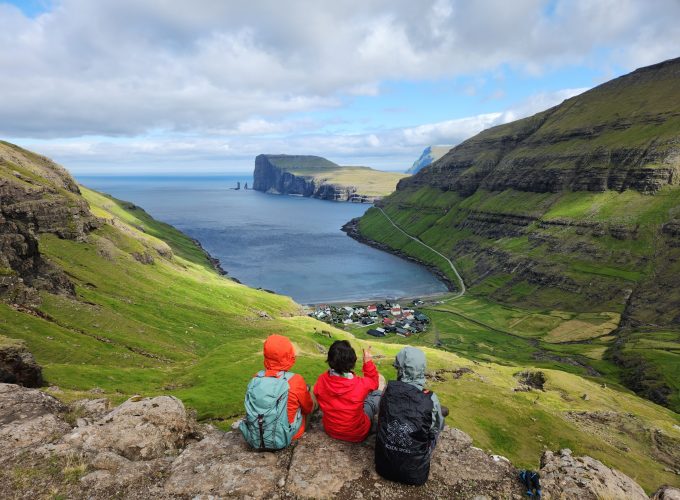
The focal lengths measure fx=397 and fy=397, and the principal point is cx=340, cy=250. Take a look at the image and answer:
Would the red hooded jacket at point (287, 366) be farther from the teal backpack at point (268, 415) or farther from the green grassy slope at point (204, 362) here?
the green grassy slope at point (204, 362)

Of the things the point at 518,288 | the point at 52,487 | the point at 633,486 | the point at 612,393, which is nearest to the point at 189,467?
the point at 52,487

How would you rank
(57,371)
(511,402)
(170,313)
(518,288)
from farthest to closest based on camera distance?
(518,288), (170,313), (511,402), (57,371)

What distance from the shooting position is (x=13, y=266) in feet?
199

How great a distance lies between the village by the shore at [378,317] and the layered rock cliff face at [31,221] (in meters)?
92.2

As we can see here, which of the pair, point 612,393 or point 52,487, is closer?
point 52,487

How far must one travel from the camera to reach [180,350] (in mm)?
65562

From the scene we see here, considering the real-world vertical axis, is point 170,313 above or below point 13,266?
below

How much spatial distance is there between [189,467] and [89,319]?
57.9 meters

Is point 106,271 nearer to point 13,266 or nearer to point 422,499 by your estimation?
point 13,266

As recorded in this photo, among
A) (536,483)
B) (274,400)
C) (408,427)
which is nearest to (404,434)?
(408,427)

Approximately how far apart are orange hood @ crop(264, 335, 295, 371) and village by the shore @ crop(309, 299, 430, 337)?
14124 cm

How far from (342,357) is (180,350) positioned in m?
59.8

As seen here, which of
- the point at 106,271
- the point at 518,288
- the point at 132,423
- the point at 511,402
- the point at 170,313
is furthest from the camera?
the point at 518,288

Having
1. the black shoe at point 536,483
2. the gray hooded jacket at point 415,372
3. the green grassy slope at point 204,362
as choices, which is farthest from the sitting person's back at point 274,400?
the green grassy slope at point 204,362
